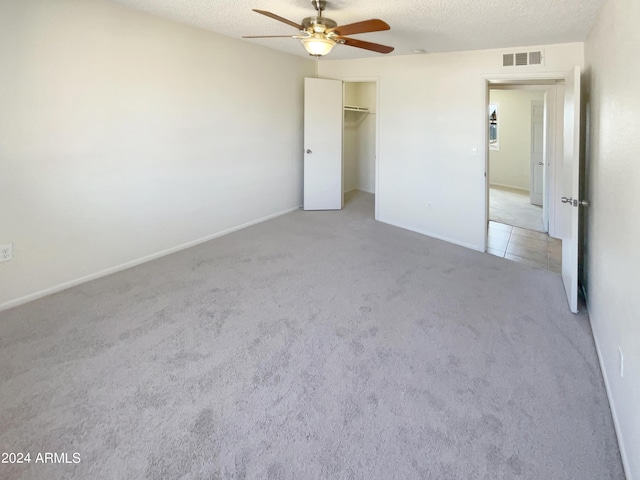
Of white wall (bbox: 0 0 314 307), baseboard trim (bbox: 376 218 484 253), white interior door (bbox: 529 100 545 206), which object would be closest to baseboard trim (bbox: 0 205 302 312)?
white wall (bbox: 0 0 314 307)

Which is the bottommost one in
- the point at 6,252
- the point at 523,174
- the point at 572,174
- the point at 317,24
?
the point at 6,252

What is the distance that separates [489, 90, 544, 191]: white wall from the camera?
847 cm

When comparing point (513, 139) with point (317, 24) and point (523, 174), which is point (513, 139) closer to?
point (523, 174)

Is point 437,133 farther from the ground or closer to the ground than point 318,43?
closer to the ground

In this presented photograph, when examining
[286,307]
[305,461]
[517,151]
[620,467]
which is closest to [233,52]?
[286,307]

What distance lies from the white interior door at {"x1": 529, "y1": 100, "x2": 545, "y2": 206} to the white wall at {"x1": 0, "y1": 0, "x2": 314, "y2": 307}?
196 inches

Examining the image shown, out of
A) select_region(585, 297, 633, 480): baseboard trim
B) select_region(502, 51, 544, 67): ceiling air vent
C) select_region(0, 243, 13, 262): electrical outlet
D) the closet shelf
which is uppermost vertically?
the closet shelf

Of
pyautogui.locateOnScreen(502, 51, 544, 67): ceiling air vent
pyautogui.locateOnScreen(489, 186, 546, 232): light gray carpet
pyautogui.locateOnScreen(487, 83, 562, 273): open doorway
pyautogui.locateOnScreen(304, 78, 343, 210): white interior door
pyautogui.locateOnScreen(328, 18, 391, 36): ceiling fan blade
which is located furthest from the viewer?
pyautogui.locateOnScreen(489, 186, 546, 232): light gray carpet

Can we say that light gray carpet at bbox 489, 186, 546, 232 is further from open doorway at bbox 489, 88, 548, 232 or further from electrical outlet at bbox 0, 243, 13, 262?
electrical outlet at bbox 0, 243, 13, 262

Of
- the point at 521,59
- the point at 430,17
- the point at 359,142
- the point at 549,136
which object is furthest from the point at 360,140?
the point at 430,17

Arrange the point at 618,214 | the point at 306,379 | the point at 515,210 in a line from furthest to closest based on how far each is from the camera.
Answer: the point at 515,210
the point at 306,379
the point at 618,214

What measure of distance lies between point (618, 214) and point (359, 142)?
20.5ft

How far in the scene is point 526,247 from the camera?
4551mm

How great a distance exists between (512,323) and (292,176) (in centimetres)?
397
